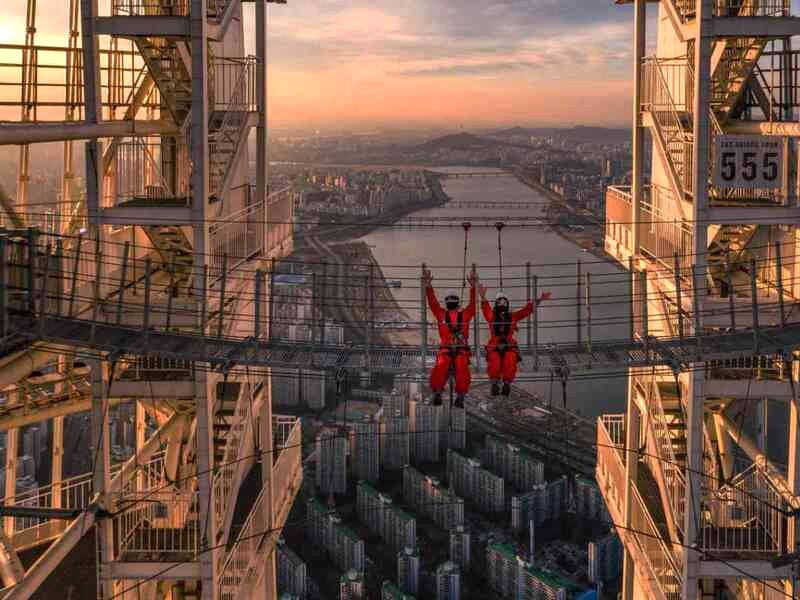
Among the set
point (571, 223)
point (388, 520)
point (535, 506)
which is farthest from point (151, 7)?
point (535, 506)

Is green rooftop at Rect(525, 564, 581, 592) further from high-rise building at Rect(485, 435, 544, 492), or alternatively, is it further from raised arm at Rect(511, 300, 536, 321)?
raised arm at Rect(511, 300, 536, 321)

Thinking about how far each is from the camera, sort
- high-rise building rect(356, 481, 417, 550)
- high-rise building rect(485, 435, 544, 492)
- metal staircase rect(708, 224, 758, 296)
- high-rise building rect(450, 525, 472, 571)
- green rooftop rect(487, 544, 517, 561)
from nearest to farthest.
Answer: metal staircase rect(708, 224, 758, 296) → green rooftop rect(487, 544, 517, 561) → high-rise building rect(450, 525, 472, 571) → high-rise building rect(356, 481, 417, 550) → high-rise building rect(485, 435, 544, 492)

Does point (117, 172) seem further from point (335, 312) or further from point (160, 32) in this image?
point (335, 312)

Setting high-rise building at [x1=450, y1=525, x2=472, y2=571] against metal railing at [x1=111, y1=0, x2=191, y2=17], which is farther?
high-rise building at [x1=450, y1=525, x2=472, y2=571]

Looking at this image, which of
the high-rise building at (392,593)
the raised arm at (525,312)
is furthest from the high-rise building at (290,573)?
the raised arm at (525,312)

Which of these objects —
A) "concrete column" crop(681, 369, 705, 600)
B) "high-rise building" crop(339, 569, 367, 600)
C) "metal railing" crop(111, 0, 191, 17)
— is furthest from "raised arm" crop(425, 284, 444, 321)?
"high-rise building" crop(339, 569, 367, 600)

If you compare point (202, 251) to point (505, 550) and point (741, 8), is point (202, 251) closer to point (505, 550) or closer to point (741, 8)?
point (741, 8)
